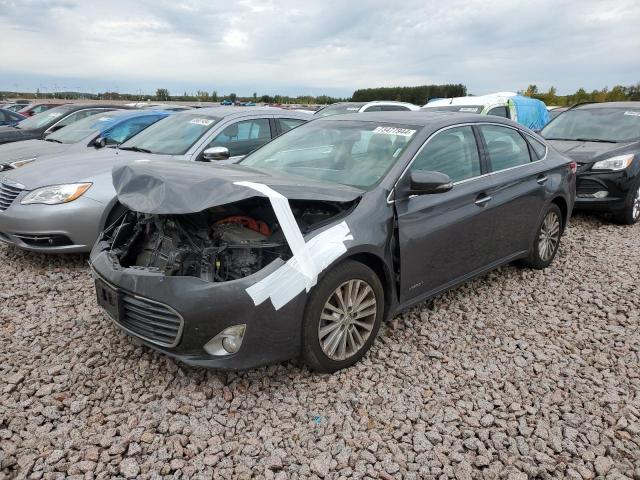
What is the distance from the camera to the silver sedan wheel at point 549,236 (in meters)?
5.03

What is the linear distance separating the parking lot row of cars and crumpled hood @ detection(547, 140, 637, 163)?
2.21 m

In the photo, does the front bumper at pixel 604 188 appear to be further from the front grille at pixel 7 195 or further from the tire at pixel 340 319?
the front grille at pixel 7 195

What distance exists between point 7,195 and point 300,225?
3.55m

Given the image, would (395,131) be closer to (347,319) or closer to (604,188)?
(347,319)

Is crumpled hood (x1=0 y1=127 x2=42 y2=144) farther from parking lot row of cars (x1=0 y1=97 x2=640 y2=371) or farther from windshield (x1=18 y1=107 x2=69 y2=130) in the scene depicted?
parking lot row of cars (x1=0 y1=97 x2=640 y2=371)

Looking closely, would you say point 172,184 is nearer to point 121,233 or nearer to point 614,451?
point 121,233

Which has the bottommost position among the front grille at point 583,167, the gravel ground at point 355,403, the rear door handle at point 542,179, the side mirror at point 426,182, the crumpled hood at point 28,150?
the gravel ground at point 355,403

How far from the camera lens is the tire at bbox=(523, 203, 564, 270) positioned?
4.95 m

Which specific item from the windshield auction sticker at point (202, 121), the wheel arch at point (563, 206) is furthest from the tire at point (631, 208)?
the windshield auction sticker at point (202, 121)

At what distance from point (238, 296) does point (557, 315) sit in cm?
285

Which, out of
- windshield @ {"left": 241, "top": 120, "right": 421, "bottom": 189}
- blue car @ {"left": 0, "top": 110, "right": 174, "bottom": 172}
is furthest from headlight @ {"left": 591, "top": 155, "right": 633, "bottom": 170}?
blue car @ {"left": 0, "top": 110, "right": 174, "bottom": 172}

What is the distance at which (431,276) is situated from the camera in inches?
146

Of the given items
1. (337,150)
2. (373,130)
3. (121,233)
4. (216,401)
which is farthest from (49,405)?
(373,130)

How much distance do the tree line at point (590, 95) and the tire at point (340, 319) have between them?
29.6 meters
